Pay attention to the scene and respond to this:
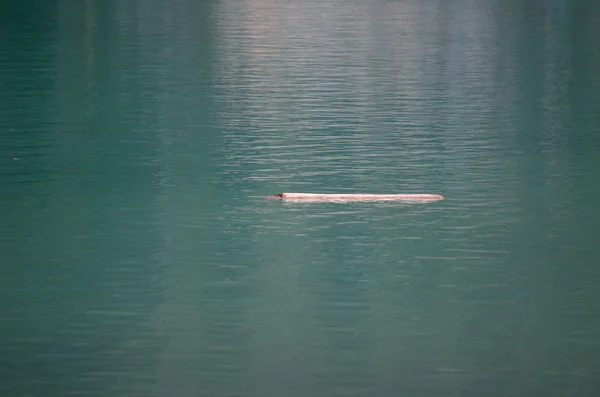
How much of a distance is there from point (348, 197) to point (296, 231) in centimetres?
210

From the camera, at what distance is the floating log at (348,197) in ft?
69.9

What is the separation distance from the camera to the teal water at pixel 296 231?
1416cm

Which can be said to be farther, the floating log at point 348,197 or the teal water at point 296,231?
the floating log at point 348,197

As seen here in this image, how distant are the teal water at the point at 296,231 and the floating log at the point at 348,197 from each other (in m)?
0.29

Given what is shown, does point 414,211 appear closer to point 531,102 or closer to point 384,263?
point 384,263

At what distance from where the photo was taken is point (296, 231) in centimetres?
1942

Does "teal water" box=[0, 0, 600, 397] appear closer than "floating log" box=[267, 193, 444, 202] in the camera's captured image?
Yes

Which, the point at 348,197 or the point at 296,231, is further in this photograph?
the point at 348,197

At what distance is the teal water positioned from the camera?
558 inches

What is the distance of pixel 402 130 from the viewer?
1096 inches

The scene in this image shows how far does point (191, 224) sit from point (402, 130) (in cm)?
888

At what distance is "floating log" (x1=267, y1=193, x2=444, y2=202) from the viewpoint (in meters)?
21.3

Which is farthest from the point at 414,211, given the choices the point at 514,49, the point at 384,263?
the point at 514,49

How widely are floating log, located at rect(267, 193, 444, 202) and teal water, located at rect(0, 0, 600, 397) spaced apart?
0.96 ft
